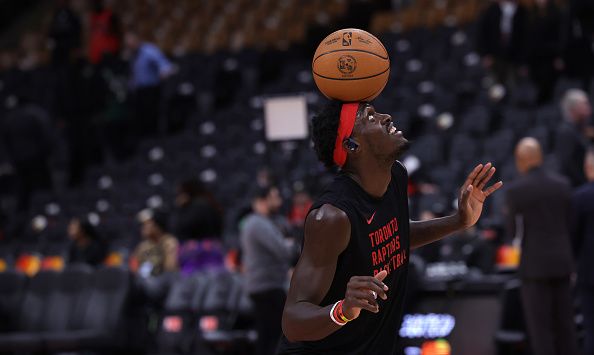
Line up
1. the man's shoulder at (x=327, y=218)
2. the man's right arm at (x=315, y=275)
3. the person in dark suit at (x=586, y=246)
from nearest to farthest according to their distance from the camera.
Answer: the man's right arm at (x=315, y=275)
the man's shoulder at (x=327, y=218)
the person in dark suit at (x=586, y=246)

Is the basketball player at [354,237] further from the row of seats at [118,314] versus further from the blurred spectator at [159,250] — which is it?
the blurred spectator at [159,250]

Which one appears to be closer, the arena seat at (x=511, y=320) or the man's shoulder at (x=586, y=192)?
the man's shoulder at (x=586, y=192)

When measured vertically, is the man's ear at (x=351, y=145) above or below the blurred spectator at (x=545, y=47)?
above

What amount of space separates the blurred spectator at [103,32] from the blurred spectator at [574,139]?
9998 mm

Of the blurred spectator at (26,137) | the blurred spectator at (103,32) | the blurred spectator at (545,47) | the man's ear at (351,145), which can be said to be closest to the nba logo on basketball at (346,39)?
the man's ear at (351,145)

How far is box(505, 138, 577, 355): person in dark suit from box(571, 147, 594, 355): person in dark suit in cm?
17

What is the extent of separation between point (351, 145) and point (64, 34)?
51.2ft

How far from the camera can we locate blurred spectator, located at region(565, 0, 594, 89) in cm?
1320

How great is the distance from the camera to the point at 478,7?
16.3 metres

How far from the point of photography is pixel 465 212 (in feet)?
13.8

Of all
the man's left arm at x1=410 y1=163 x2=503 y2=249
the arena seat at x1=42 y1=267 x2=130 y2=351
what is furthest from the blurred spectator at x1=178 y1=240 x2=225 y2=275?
the man's left arm at x1=410 y1=163 x2=503 y2=249

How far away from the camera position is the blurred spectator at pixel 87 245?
1229cm

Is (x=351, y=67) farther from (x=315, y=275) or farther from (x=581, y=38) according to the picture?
(x=581, y=38)

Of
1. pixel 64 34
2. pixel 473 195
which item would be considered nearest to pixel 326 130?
pixel 473 195
